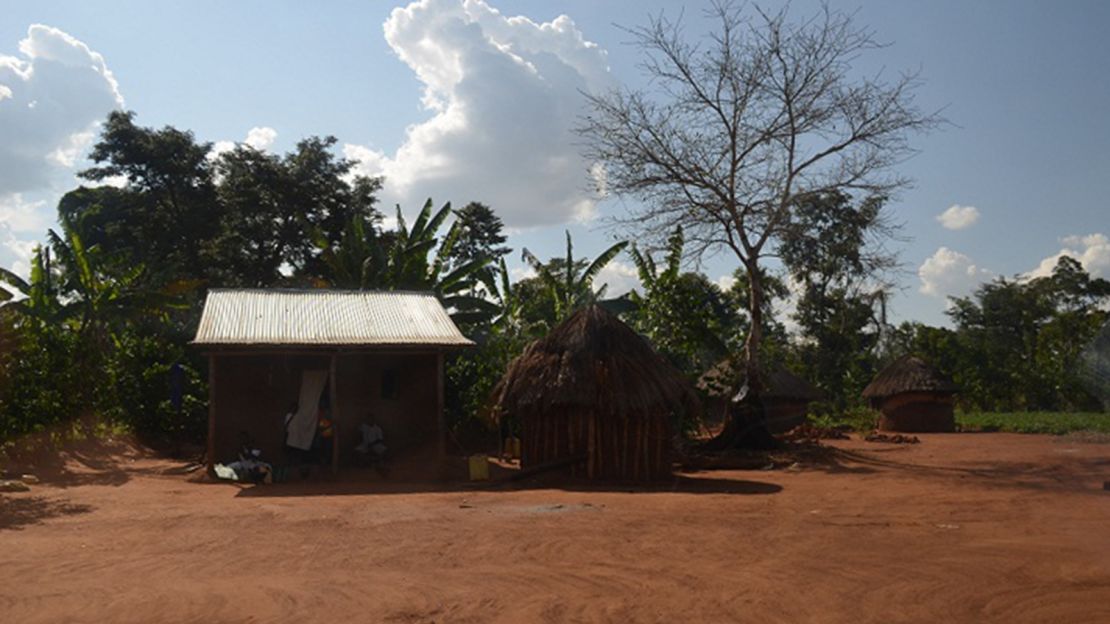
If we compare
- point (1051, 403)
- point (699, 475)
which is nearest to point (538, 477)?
point (699, 475)

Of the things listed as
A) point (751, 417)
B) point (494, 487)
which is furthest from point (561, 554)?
point (751, 417)

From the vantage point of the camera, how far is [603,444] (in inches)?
547

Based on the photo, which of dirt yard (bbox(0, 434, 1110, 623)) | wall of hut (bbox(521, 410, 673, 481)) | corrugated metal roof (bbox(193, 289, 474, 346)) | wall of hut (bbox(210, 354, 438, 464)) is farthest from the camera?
wall of hut (bbox(210, 354, 438, 464))

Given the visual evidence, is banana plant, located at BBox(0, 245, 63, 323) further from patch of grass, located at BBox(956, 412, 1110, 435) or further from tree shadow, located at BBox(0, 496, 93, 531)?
patch of grass, located at BBox(956, 412, 1110, 435)

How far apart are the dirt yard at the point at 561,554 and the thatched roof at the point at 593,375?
143 cm

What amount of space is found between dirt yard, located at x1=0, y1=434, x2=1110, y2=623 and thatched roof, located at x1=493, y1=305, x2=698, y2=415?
4.71 feet

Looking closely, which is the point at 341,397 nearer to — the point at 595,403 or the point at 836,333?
the point at 595,403

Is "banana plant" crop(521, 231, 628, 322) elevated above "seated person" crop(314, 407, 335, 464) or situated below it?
above

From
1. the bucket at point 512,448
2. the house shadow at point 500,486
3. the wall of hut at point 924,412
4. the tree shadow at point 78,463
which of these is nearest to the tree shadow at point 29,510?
the house shadow at point 500,486

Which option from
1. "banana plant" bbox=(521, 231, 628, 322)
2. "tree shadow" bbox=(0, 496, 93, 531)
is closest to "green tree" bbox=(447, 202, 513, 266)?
"banana plant" bbox=(521, 231, 628, 322)

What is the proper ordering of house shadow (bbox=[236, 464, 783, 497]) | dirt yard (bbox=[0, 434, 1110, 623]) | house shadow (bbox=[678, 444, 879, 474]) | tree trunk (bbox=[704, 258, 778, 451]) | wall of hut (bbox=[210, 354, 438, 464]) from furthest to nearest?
tree trunk (bbox=[704, 258, 778, 451])
house shadow (bbox=[678, 444, 879, 474])
wall of hut (bbox=[210, 354, 438, 464])
house shadow (bbox=[236, 464, 783, 497])
dirt yard (bbox=[0, 434, 1110, 623])

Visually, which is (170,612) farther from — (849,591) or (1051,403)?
(1051,403)

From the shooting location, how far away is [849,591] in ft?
21.1

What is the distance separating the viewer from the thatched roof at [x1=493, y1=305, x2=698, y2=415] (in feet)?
44.8
